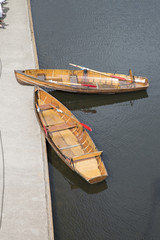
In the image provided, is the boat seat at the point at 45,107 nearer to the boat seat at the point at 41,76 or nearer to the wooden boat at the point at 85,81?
the wooden boat at the point at 85,81

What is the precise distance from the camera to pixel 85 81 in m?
33.9

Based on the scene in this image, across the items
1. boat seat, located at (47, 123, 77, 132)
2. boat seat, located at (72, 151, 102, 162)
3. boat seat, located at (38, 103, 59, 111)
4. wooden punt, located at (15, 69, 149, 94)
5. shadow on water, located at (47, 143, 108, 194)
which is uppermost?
wooden punt, located at (15, 69, 149, 94)

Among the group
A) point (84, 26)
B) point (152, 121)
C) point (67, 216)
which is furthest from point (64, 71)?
point (67, 216)

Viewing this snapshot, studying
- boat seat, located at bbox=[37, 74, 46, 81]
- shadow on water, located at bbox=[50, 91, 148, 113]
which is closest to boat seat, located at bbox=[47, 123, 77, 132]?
shadow on water, located at bbox=[50, 91, 148, 113]

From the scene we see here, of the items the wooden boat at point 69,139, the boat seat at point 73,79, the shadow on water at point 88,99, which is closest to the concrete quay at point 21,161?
the wooden boat at point 69,139

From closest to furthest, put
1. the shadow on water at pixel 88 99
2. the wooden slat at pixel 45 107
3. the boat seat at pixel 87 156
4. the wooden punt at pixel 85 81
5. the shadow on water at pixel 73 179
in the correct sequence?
the boat seat at pixel 87 156
the shadow on water at pixel 73 179
the wooden slat at pixel 45 107
the wooden punt at pixel 85 81
the shadow on water at pixel 88 99

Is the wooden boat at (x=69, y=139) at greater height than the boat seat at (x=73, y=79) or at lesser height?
lesser

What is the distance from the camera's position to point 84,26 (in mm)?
43500

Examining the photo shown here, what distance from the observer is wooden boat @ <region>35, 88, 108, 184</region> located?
24.8 metres

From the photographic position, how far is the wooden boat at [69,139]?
24766 millimetres

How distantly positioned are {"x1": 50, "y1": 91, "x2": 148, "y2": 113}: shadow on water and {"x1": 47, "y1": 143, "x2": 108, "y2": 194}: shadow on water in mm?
7133

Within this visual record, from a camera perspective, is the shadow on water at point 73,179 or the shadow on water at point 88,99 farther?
the shadow on water at point 88,99

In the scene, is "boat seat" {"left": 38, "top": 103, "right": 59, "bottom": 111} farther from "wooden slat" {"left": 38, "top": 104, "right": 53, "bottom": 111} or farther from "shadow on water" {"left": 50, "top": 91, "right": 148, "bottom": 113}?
"shadow on water" {"left": 50, "top": 91, "right": 148, "bottom": 113}

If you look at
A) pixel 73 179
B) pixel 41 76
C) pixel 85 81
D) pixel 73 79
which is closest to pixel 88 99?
pixel 85 81
